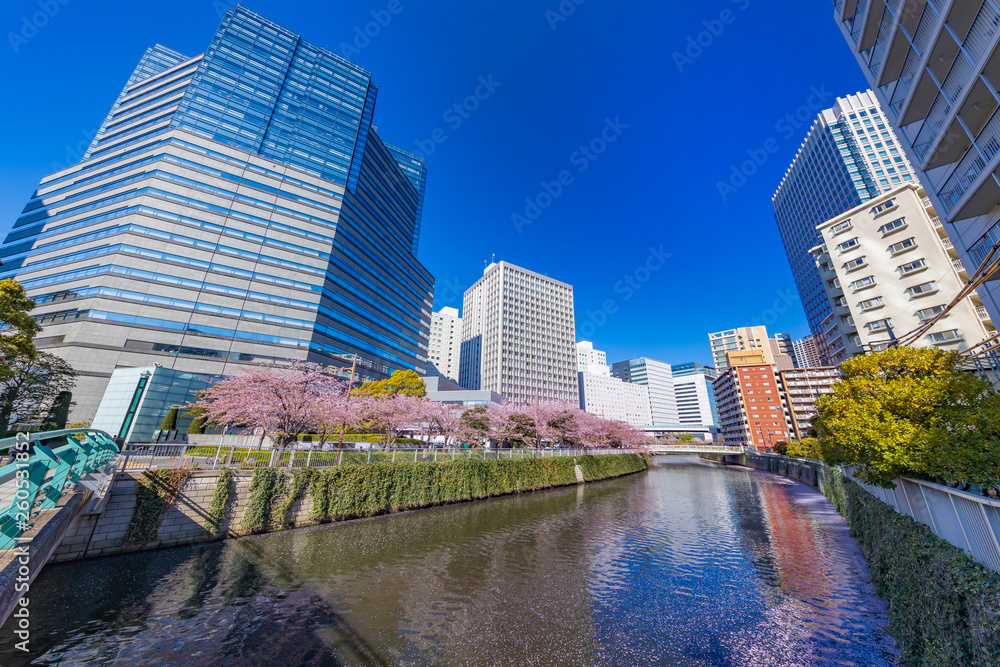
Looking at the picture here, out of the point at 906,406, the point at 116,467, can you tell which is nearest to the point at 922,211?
the point at 906,406

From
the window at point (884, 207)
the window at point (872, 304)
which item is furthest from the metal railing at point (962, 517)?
the window at point (884, 207)

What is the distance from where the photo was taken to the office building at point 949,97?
14078mm

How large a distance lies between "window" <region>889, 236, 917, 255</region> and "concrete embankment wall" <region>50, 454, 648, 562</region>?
177ft

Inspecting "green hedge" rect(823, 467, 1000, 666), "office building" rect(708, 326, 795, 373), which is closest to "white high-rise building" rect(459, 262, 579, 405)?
"office building" rect(708, 326, 795, 373)

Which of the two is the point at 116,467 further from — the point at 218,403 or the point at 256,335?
the point at 256,335

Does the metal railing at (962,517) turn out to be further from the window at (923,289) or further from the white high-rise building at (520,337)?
the white high-rise building at (520,337)

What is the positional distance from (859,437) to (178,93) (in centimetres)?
10908

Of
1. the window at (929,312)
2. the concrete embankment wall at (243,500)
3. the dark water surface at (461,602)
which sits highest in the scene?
the window at (929,312)

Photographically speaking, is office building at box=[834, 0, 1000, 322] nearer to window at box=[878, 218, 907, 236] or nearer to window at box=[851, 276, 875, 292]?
window at box=[878, 218, 907, 236]

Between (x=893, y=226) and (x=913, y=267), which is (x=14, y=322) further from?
(x=893, y=226)

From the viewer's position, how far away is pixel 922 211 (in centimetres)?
3919

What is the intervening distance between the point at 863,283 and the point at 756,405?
7057cm

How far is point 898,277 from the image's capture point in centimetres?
4025

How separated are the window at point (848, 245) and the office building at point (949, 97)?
103ft
